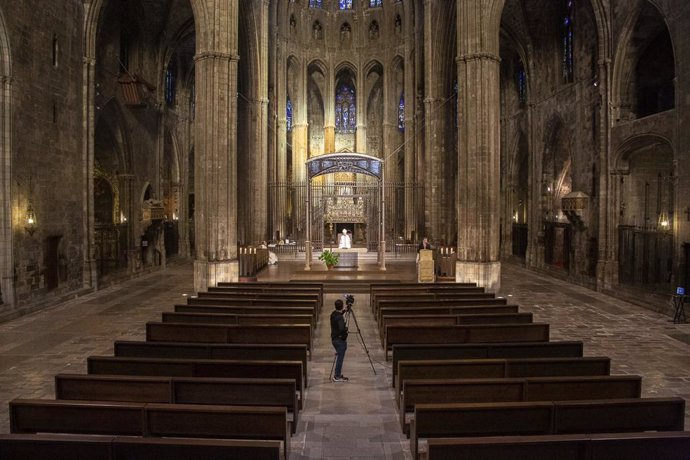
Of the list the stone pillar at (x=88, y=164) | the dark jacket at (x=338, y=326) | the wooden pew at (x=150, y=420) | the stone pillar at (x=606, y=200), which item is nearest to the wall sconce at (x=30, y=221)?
the stone pillar at (x=88, y=164)

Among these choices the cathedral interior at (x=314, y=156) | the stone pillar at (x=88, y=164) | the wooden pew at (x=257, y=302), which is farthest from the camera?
the stone pillar at (x=88, y=164)

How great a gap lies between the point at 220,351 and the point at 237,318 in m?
2.34

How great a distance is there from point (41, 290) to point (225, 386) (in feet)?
46.2

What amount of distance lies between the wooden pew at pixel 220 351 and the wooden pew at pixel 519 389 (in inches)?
94.0

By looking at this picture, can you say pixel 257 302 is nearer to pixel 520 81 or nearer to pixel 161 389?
Answer: pixel 161 389

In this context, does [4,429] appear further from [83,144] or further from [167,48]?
[167,48]

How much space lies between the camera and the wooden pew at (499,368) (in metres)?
7.16

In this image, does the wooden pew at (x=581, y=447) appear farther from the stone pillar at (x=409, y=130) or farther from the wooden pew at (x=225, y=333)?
the stone pillar at (x=409, y=130)

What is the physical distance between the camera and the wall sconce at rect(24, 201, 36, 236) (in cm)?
1659

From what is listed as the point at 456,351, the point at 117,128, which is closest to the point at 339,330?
the point at 456,351

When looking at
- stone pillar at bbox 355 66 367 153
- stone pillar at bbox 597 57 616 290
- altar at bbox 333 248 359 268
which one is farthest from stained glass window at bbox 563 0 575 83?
stone pillar at bbox 355 66 367 153

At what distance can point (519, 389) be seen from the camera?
20.6ft

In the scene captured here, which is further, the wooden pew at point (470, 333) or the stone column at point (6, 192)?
the stone column at point (6, 192)

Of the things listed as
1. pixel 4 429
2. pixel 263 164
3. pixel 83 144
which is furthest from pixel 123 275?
pixel 4 429
